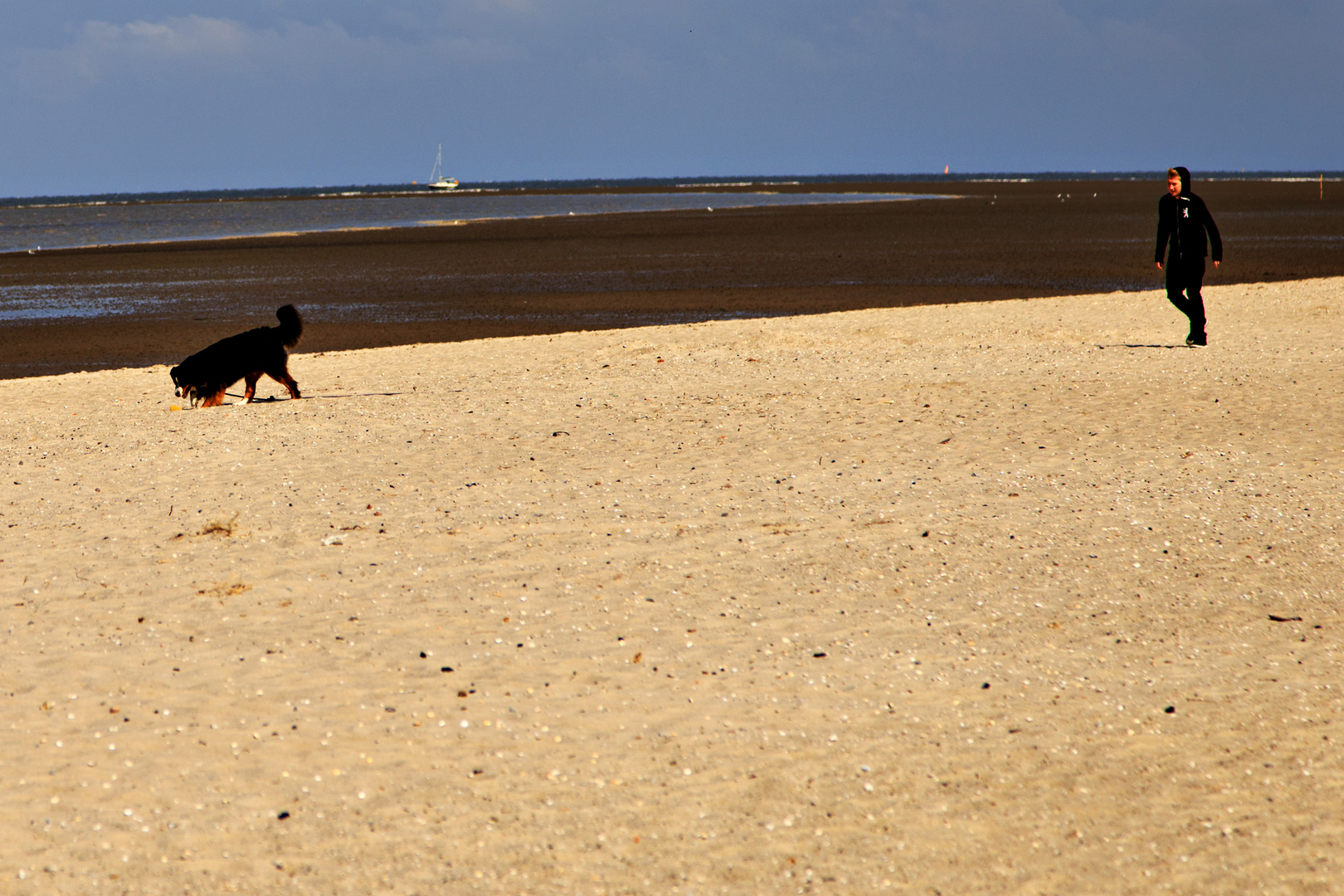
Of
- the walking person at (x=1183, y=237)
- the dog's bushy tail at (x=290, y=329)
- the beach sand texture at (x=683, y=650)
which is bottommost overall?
the beach sand texture at (x=683, y=650)

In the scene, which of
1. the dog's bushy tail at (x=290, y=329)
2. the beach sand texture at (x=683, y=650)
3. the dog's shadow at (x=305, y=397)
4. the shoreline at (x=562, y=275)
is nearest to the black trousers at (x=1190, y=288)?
the beach sand texture at (x=683, y=650)

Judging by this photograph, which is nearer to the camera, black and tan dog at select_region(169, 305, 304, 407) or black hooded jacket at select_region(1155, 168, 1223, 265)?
black and tan dog at select_region(169, 305, 304, 407)

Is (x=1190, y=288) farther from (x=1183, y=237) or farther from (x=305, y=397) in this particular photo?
(x=305, y=397)

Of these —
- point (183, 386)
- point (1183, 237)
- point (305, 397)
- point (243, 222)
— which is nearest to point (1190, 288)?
point (1183, 237)

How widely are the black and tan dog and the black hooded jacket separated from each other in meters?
8.65

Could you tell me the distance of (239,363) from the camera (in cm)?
1094

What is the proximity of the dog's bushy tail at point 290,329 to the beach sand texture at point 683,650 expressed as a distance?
3.99 ft

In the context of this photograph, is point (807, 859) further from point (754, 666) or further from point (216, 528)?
point (216, 528)

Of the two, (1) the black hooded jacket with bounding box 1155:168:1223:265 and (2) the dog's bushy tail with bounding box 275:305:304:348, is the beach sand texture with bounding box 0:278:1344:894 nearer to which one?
(2) the dog's bushy tail with bounding box 275:305:304:348

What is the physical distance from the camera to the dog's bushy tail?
432 inches

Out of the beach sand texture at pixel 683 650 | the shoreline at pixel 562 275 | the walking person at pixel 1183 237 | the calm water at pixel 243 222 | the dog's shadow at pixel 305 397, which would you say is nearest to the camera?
the beach sand texture at pixel 683 650

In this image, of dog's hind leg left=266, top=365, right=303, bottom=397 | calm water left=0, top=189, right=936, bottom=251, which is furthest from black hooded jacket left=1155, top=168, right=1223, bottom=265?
calm water left=0, top=189, right=936, bottom=251

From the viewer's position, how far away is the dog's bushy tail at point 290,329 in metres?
11.0

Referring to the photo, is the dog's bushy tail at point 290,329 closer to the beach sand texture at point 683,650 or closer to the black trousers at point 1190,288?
the beach sand texture at point 683,650
